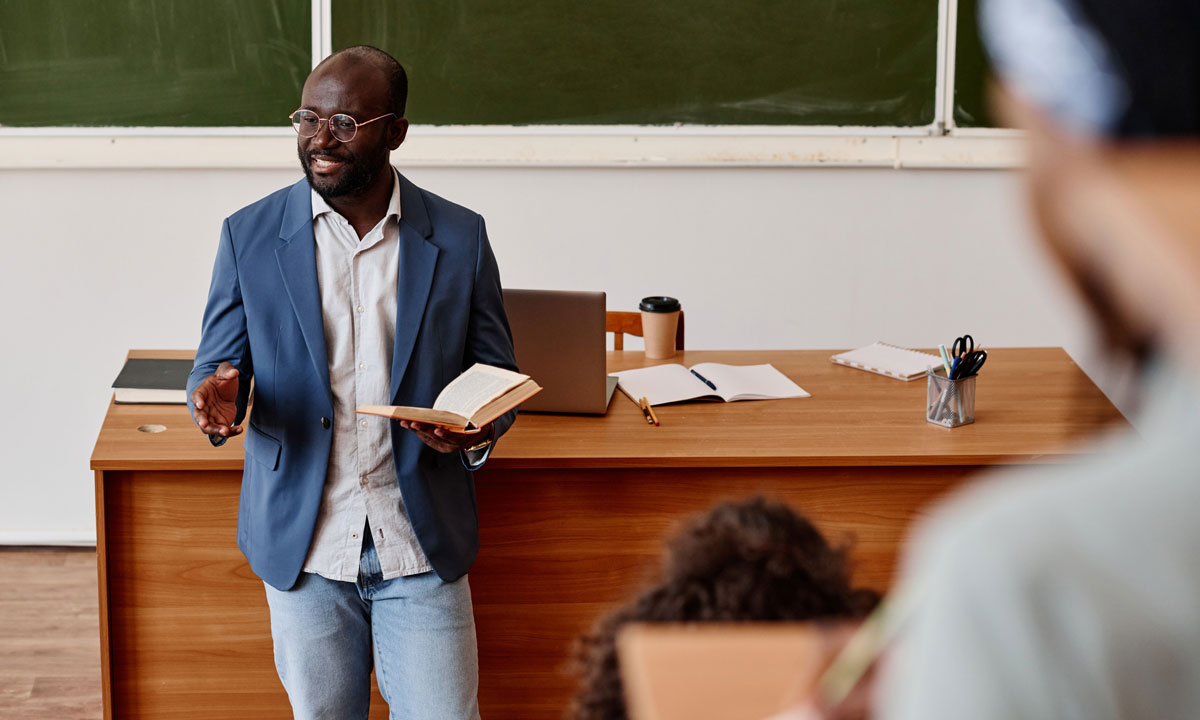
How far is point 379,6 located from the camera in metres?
3.44

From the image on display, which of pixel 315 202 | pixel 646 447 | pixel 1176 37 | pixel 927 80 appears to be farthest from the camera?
pixel 927 80

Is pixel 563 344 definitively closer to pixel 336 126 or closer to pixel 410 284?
pixel 410 284

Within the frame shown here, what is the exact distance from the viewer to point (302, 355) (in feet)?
5.87

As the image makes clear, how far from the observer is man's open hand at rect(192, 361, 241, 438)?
172 centimetres

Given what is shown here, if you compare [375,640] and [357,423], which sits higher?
[357,423]

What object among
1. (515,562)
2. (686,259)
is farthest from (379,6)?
(515,562)

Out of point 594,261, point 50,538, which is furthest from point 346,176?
point 50,538

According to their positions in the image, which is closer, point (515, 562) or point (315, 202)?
point (315, 202)

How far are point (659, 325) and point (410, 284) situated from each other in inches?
40.3

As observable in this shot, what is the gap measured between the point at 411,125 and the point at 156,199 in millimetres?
851

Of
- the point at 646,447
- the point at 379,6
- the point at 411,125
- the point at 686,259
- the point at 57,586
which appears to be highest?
the point at 379,6

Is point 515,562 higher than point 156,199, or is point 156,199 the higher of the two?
point 156,199

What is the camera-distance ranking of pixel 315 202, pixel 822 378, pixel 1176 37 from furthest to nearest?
pixel 822 378 → pixel 315 202 → pixel 1176 37

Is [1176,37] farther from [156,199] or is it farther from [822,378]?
[156,199]
